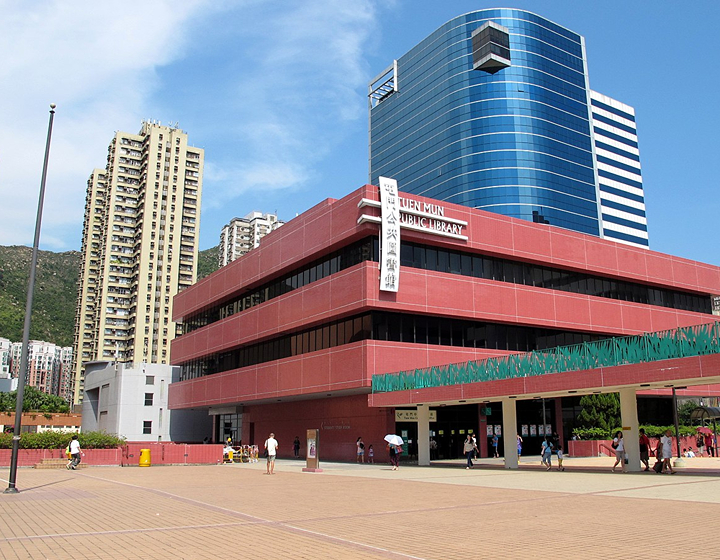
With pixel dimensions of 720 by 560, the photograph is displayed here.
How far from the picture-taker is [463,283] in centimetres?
4200

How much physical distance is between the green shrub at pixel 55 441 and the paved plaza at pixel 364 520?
1283 cm

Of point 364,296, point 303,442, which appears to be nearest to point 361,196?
point 364,296

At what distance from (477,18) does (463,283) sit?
116138 mm

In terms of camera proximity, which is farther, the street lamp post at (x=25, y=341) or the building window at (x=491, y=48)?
the building window at (x=491, y=48)

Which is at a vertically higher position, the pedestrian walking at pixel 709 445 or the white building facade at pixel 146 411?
the white building facade at pixel 146 411

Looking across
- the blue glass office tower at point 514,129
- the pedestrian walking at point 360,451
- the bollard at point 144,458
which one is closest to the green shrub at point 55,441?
the bollard at point 144,458

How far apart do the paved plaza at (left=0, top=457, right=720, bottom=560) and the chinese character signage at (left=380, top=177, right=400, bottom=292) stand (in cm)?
1704

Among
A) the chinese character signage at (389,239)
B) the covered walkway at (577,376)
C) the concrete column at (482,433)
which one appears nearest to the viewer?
the covered walkway at (577,376)

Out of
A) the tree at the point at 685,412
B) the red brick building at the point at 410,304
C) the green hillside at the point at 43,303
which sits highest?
the green hillside at the point at 43,303

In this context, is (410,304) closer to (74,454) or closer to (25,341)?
(74,454)

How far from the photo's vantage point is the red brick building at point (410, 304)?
3988 centimetres

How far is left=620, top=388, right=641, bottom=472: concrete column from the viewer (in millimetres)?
27109

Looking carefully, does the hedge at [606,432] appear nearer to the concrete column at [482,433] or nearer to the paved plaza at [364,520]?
the concrete column at [482,433]

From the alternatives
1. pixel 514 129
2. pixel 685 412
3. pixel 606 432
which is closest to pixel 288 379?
pixel 606 432
